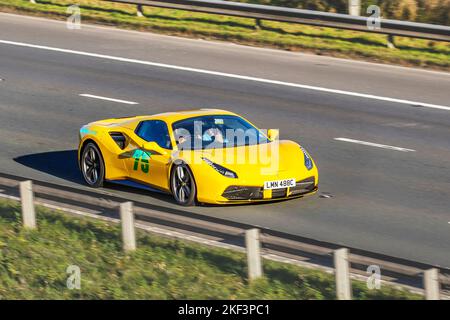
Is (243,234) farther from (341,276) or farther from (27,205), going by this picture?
(27,205)

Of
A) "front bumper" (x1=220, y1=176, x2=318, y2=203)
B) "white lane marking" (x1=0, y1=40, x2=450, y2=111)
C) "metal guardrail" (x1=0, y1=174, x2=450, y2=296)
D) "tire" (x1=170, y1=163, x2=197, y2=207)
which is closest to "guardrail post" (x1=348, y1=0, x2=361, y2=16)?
"white lane marking" (x1=0, y1=40, x2=450, y2=111)

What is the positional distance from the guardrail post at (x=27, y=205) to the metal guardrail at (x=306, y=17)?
45.4ft

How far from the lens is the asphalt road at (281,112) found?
1454 cm

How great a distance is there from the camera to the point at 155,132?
15805 mm

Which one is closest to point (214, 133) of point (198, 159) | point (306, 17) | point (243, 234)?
point (198, 159)

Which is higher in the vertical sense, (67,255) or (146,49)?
(146,49)

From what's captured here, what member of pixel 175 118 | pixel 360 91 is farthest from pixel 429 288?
pixel 360 91

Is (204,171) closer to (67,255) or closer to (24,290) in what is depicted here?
(67,255)

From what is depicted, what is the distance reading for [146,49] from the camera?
26922mm

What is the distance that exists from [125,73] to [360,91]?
5.50 metres

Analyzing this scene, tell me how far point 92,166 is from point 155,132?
1.30 meters

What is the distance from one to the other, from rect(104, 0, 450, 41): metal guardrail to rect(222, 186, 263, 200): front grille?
11.8 metres

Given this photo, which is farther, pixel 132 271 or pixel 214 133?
pixel 214 133

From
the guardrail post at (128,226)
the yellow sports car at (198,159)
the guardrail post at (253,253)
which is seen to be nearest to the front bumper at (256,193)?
the yellow sports car at (198,159)
